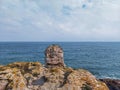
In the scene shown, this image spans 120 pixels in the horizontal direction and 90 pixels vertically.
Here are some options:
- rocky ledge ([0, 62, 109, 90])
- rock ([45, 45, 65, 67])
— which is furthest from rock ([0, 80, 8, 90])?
rock ([45, 45, 65, 67])

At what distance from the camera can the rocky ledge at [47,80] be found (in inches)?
848

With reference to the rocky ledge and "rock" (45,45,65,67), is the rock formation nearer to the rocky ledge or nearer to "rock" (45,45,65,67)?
the rocky ledge

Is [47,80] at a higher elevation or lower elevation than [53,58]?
lower

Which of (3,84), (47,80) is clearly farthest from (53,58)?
(3,84)

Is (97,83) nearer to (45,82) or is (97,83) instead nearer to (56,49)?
(45,82)

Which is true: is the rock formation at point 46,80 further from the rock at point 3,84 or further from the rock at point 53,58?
the rock at point 53,58

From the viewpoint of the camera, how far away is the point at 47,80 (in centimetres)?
2241

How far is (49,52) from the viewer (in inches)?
1054

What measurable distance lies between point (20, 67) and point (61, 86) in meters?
6.21

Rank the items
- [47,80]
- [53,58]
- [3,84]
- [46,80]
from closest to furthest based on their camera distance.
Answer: [3,84] → [47,80] → [46,80] → [53,58]

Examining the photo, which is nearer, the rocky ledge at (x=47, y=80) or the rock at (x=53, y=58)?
the rocky ledge at (x=47, y=80)

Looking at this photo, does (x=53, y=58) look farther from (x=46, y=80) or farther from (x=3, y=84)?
(x=3, y=84)

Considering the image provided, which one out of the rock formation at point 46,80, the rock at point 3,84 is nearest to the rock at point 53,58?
the rock formation at point 46,80

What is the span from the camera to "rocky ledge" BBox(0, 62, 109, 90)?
2155 centimetres
